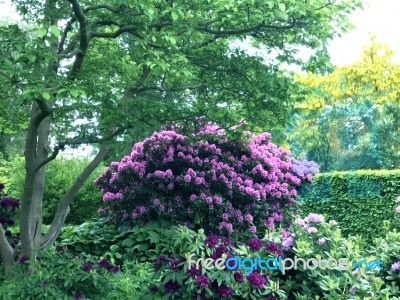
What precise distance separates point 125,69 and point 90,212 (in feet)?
16.1

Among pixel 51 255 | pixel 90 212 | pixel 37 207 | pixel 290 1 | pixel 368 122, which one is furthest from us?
pixel 368 122

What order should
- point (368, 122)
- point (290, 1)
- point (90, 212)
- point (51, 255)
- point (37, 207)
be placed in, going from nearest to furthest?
point (290, 1), point (51, 255), point (37, 207), point (90, 212), point (368, 122)

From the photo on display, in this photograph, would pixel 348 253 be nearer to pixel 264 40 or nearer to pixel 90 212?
pixel 264 40

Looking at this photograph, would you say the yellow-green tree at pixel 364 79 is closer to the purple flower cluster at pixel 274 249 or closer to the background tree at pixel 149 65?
the background tree at pixel 149 65

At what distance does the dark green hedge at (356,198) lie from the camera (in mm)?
10000

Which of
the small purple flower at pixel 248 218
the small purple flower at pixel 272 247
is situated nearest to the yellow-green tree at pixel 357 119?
the small purple flower at pixel 248 218

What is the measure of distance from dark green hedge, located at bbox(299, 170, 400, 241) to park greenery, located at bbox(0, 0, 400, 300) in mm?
28

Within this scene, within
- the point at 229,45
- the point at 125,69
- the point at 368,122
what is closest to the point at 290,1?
the point at 229,45

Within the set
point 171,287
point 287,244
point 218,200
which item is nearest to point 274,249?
point 287,244

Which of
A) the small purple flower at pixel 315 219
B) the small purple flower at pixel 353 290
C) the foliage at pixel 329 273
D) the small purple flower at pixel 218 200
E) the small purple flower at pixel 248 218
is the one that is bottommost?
the small purple flower at pixel 353 290

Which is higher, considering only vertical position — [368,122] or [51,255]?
[368,122]

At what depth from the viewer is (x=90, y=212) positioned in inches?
429

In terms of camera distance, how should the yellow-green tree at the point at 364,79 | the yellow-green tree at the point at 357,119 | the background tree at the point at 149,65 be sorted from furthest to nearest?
the yellow-green tree at the point at 364,79
the yellow-green tree at the point at 357,119
the background tree at the point at 149,65

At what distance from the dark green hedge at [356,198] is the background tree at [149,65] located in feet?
14.7
